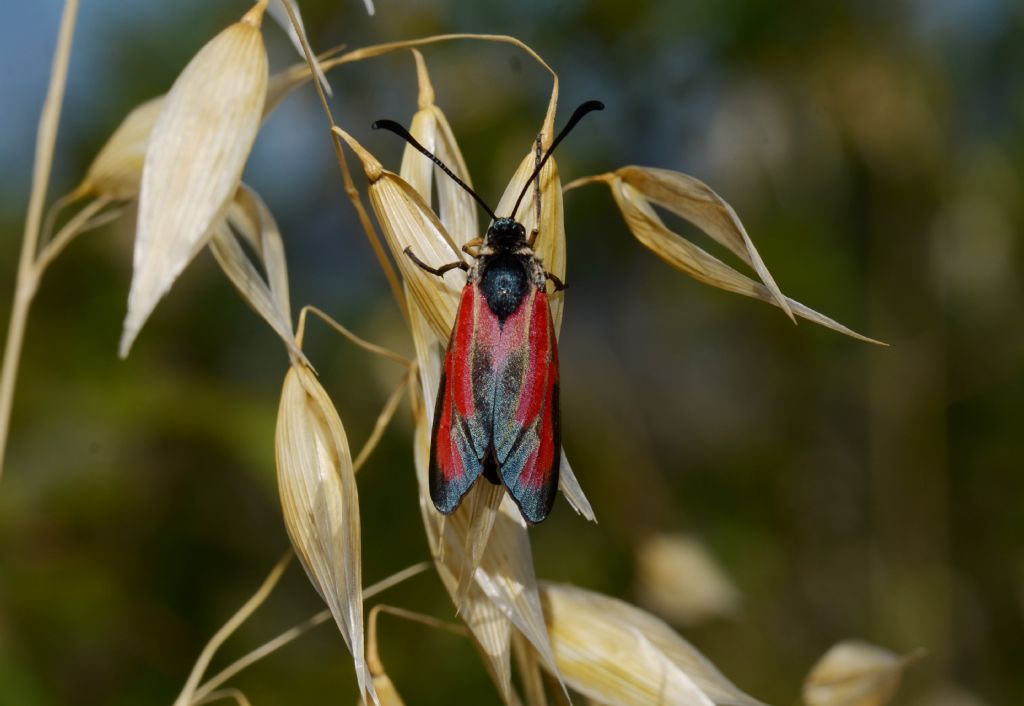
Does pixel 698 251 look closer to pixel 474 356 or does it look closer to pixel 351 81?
pixel 474 356

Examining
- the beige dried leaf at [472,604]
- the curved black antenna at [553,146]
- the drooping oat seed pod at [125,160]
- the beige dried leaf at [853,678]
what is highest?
the drooping oat seed pod at [125,160]

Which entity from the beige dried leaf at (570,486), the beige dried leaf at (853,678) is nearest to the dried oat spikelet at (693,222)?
the beige dried leaf at (570,486)

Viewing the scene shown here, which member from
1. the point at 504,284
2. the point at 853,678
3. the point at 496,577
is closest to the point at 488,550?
the point at 496,577

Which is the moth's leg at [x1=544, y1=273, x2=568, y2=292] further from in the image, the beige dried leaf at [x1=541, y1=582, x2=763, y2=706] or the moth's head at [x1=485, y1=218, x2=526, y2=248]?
the beige dried leaf at [x1=541, y1=582, x2=763, y2=706]

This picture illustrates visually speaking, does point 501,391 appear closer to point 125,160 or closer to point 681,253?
point 681,253

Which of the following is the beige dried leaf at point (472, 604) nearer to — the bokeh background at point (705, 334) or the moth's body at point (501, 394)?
the moth's body at point (501, 394)

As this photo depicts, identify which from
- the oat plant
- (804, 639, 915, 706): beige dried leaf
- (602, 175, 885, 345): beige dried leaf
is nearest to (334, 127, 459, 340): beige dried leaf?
the oat plant

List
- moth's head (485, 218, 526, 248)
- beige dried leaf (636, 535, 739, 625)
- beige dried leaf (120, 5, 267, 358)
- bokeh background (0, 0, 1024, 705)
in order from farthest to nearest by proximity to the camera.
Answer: bokeh background (0, 0, 1024, 705) < beige dried leaf (636, 535, 739, 625) < moth's head (485, 218, 526, 248) < beige dried leaf (120, 5, 267, 358)
